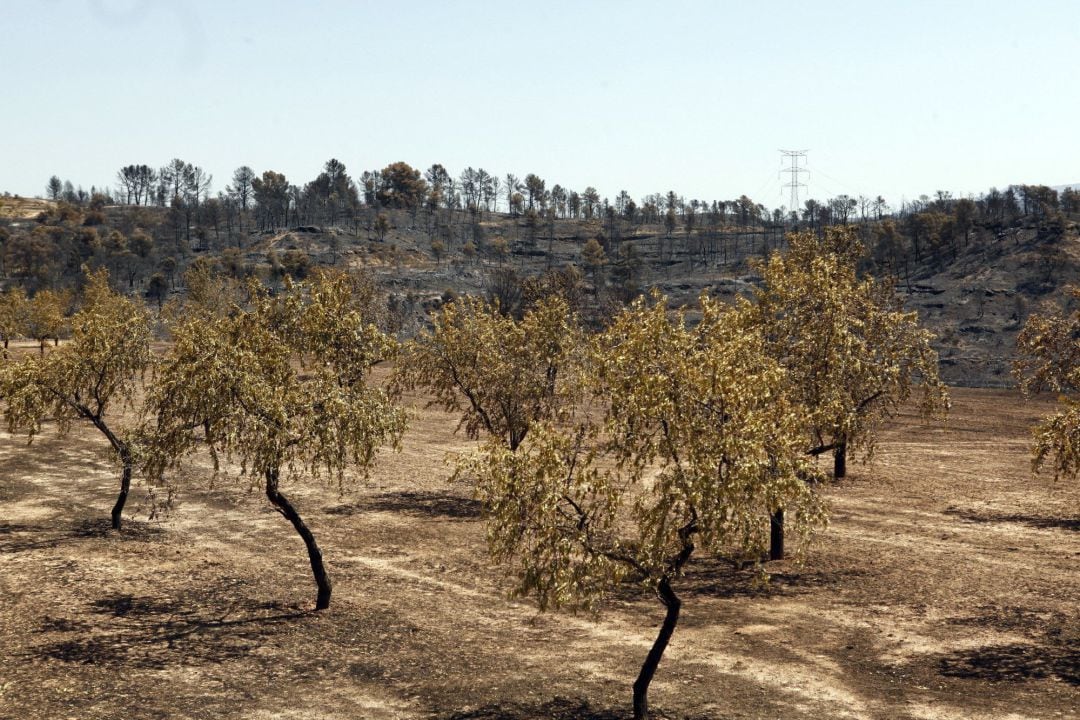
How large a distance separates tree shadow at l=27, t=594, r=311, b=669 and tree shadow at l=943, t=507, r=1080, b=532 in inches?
1064

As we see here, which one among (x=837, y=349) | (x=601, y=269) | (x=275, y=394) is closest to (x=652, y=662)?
(x=275, y=394)

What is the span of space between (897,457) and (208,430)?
41002 mm

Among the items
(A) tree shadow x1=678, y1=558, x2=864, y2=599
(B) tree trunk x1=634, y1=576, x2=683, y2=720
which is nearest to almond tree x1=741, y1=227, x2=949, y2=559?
(A) tree shadow x1=678, y1=558, x2=864, y2=599

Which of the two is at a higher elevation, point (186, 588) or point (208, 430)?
point (208, 430)

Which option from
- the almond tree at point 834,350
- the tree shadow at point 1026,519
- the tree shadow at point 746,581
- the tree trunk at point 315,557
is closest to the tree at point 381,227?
the almond tree at point 834,350

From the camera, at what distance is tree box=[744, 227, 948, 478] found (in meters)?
29.0

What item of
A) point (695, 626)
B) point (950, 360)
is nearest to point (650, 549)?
point (695, 626)

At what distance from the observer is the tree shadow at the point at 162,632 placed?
2156 cm

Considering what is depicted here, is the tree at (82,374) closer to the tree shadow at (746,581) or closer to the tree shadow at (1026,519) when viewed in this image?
the tree shadow at (746,581)

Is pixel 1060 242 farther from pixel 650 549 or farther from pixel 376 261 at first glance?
pixel 650 549

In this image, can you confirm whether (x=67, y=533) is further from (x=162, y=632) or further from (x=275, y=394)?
(x=275, y=394)

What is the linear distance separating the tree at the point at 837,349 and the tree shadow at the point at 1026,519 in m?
5.02

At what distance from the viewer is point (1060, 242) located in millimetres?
135875

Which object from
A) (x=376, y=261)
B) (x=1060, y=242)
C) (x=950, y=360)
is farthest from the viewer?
(x=376, y=261)
